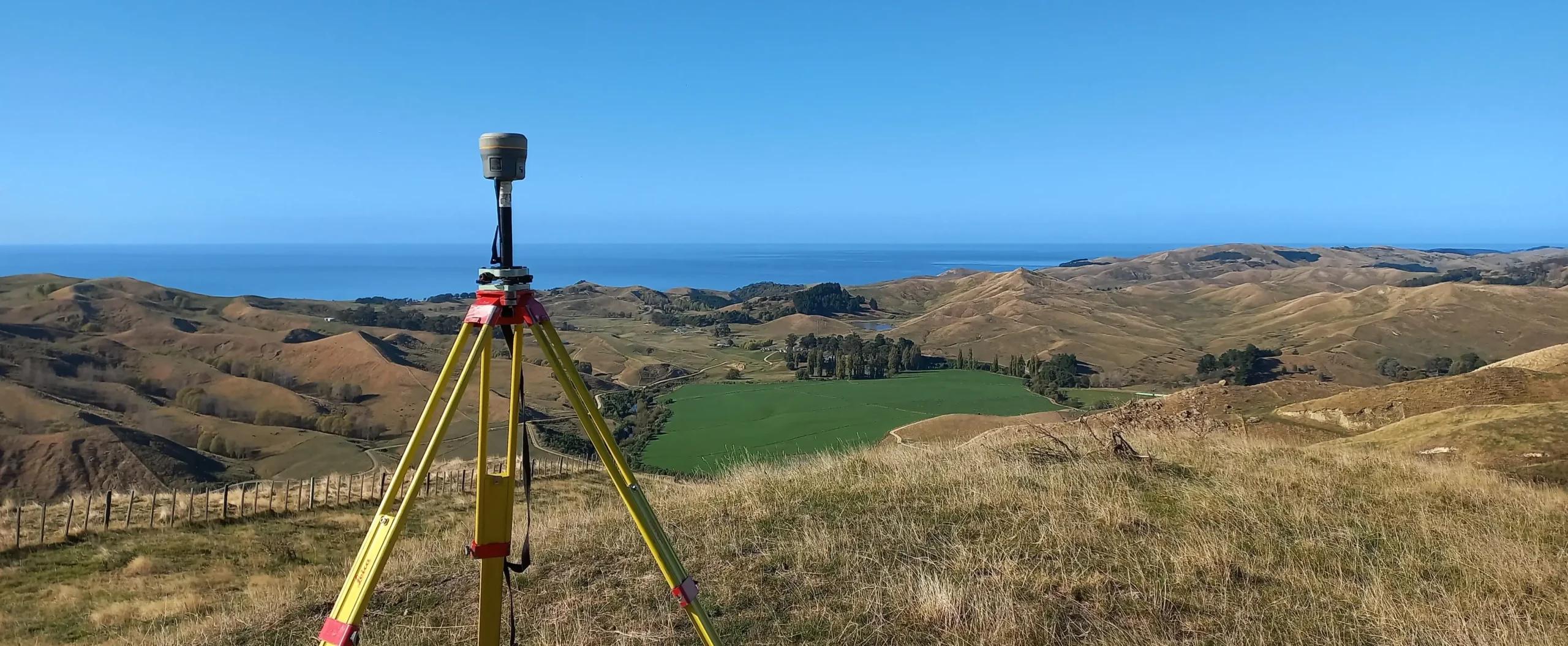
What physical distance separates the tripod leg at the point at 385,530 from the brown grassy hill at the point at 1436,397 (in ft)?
53.5

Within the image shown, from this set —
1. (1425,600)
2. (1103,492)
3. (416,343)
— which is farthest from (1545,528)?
(416,343)

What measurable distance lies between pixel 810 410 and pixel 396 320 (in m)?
72.6

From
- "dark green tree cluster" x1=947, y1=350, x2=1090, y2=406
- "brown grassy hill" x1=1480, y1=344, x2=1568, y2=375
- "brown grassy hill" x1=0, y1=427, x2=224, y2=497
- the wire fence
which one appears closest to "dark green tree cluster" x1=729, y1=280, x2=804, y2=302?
"dark green tree cluster" x1=947, y1=350, x2=1090, y2=406

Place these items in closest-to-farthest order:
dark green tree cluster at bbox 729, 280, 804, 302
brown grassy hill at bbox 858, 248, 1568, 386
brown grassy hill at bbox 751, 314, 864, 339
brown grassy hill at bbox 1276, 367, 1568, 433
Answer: brown grassy hill at bbox 1276, 367, 1568, 433, brown grassy hill at bbox 858, 248, 1568, 386, brown grassy hill at bbox 751, 314, 864, 339, dark green tree cluster at bbox 729, 280, 804, 302

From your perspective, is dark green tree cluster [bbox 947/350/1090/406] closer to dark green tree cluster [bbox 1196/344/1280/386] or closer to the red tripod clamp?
dark green tree cluster [bbox 1196/344/1280/386]

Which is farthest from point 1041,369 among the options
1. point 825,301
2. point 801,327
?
point 825,301

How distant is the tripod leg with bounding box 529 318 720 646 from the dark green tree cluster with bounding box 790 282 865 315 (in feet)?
426

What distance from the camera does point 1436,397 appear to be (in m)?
15.0

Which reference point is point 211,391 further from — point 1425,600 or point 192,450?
point 1425,600

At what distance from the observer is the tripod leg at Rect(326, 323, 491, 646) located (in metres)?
2.81

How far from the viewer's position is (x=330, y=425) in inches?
2445

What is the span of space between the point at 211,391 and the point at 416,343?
2922cm

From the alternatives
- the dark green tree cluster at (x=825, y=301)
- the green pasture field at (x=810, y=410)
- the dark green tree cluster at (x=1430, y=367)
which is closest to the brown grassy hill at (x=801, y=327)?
the dark green tree cluster at (x=825, y=301)

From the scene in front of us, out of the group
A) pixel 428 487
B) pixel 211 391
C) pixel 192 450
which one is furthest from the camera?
pixel 211 391
